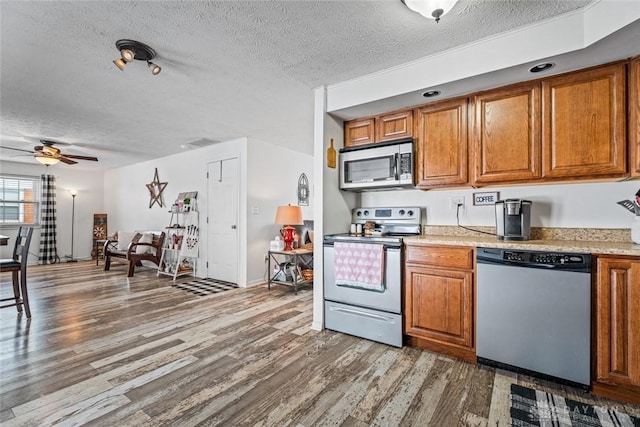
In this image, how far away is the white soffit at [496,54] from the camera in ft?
5.58

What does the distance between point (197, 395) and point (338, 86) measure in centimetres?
266

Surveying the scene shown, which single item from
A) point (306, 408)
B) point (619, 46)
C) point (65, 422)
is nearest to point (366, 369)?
point (306, 408)

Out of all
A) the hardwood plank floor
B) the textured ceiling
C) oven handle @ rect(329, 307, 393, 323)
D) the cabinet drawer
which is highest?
the textured ceiling

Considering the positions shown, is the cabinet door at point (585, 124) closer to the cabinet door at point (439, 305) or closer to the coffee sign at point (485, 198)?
the coffee sign at point (485, 198)

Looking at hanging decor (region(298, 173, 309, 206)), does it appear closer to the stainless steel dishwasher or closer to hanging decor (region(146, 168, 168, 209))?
hanging decor (region(146, 168, 168, 209))

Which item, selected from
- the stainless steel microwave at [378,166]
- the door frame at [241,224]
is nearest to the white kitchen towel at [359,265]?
the stainless steel microwave at [378,166]

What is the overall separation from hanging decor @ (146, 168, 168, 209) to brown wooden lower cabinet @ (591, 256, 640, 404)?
6.40 m

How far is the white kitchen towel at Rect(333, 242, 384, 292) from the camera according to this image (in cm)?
250

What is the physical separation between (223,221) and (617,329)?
4.59 m

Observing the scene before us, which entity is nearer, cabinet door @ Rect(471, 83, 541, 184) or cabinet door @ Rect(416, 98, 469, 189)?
cabinet door @ Rect(471, 83, 541, 184)

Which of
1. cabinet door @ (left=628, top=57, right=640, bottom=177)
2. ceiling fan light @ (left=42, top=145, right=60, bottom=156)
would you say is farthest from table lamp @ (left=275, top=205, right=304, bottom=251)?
ceiling fan light @ (left=42, top=145, right=60, bottom=156)

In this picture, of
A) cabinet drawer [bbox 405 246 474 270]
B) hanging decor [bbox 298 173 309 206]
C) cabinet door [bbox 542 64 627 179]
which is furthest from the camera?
hanging decor [bbox 298 173 309 206]

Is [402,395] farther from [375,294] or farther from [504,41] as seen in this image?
[504,41]

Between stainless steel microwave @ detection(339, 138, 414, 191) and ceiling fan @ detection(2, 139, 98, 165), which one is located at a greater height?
ceiling fan @ detection(2, 139, 98, 165)
